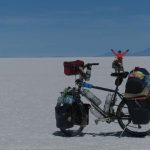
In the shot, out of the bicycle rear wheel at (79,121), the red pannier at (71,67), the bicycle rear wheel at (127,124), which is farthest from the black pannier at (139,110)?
the red pannier at (71,67)

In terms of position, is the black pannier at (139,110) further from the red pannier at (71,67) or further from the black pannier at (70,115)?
the red pannier at (71,67)

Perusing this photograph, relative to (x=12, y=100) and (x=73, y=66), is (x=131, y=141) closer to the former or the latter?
(x=73, y=66)

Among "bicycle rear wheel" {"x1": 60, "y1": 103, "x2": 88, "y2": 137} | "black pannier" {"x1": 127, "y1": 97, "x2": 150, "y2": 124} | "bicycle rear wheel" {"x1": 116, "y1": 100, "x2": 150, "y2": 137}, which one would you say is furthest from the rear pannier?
"bicycle rear wheel" {"x1": 60, "y1": 103, "x2": 88, "y2": 137}

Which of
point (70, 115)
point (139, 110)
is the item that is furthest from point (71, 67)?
point (139, 110)

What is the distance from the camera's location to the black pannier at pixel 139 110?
9.55m

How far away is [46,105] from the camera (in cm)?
1538

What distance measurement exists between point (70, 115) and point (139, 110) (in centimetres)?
122

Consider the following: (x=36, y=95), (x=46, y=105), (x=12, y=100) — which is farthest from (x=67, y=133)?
(x=36, y=95)

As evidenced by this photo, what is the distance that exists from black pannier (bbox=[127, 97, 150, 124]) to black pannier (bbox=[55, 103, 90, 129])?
83cm

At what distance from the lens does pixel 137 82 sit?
945cm

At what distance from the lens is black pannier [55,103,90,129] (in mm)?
9859

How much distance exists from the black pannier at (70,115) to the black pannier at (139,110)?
83 cm

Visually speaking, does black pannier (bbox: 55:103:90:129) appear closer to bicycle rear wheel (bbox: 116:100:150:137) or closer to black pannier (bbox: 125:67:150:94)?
bicycle rear wheel (bbox: 116:100:150:137)

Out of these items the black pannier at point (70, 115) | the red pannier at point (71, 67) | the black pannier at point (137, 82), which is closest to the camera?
the black pannier at point (137, 82)
